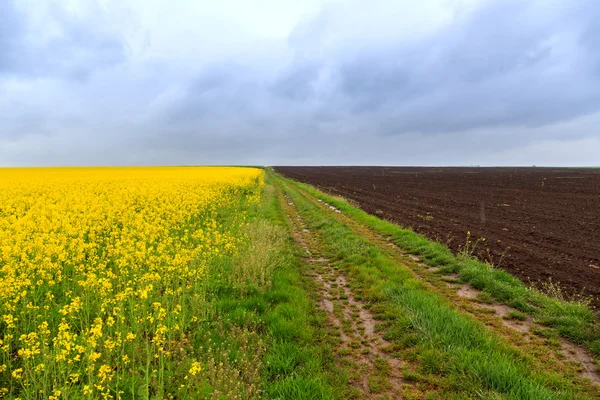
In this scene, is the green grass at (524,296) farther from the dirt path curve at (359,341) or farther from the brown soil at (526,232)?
the dirt path curve at (359,341)

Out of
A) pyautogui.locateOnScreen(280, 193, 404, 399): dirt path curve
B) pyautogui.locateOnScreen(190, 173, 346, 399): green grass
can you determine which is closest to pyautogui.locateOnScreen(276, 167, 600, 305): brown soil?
pyautogui.locateOnScreen(280, 193, 404, 399): dirt path curve

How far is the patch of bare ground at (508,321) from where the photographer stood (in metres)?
4.56

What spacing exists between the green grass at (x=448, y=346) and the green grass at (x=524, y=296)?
6 cm

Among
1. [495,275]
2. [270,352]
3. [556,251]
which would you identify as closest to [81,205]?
[270,352]

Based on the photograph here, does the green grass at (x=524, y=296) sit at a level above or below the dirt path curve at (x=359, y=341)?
above

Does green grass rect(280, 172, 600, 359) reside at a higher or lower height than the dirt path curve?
higher

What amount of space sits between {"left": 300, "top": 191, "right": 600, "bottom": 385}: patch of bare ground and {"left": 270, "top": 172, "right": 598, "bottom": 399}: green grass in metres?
0.29

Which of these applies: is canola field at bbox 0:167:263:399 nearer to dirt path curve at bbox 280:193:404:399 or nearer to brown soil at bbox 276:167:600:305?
dirt path curve at bbox 280:193:404:399

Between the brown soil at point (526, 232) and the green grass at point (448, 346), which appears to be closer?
the green grass at point (448, 346)

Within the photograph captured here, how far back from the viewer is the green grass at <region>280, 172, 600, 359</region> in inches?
207

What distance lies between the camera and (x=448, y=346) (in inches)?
A: 185

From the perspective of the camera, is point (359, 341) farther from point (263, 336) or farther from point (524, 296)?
point (524, 296)

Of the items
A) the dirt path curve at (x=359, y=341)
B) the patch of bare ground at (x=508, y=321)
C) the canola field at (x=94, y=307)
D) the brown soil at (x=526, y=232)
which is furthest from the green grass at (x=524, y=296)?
the canola field at (x=94, y=307)

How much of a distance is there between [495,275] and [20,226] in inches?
461
